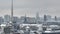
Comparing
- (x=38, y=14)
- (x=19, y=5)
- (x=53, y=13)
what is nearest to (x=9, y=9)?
(x=19, y=5)

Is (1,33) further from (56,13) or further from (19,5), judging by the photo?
(56,13)

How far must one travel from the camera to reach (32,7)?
111 inches

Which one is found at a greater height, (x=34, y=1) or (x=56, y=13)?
(x=34, y=1)

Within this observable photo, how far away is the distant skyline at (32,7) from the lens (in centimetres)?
272

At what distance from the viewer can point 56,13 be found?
9.02 feet

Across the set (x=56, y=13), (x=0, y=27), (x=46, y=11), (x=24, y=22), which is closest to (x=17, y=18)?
(x=24, y=22)

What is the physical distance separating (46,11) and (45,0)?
0.70 feet

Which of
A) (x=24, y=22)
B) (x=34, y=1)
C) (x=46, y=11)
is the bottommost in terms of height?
(x=24, y=22)

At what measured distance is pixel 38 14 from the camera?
9.27 ft

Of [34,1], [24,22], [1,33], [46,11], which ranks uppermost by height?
[34,1]

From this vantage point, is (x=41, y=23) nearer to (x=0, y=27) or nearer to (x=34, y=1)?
(x=34, y=1)

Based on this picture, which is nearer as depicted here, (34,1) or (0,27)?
(0,27)

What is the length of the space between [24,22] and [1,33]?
1.65ft

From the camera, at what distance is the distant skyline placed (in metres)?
2.72
